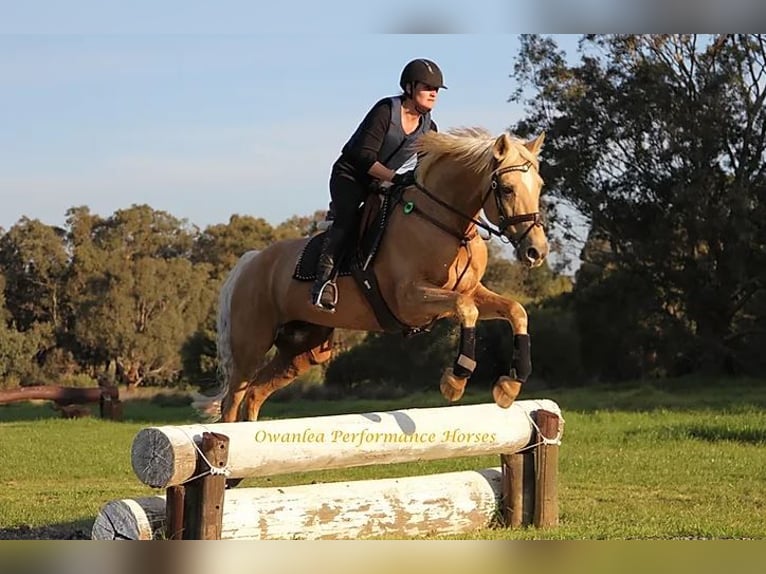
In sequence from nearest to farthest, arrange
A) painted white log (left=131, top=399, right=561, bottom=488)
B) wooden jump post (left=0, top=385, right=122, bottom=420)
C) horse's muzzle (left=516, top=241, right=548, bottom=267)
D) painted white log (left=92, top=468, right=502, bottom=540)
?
painted white log (left=131, top=399, right=561, bottom=488) < painted white log (left=92, top=468, right=502, bottom=540) < horse's muzzle (left=516, top=241, right=548, bottom=267) < wooden jump post (left=0, top=385, right=122, bottom=420)

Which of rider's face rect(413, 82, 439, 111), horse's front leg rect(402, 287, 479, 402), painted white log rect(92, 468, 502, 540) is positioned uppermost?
rider's face rect(413, 82, 439, 111)

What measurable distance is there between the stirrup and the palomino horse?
2.9 inches

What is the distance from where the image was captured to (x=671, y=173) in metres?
24.3

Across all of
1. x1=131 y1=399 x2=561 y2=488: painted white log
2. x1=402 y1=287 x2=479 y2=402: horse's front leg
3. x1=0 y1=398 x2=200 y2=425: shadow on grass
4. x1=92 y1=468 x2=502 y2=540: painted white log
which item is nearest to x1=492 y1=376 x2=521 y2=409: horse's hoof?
x1=402 y1=287 x2=479 y2=402: horse's front leg

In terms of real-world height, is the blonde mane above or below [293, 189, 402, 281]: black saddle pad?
above

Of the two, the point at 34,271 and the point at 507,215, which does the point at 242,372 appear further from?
the point at 34,271

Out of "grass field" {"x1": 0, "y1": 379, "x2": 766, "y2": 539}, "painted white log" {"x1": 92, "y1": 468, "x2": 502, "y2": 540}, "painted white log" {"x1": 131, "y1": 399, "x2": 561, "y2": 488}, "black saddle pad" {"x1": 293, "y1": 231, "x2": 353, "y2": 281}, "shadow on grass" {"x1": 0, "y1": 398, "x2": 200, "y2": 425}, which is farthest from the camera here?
"shadow on grass" {"x1": 0, "y1": 398, "x2": 200, "y2": 425}

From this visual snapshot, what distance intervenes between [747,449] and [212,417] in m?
6.78

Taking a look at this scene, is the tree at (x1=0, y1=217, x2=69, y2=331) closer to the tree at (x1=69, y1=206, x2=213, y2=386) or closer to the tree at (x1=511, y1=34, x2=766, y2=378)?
the tree at (x1=69, y1=206, x2=213, y2=386)

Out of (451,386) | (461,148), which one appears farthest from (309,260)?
(451,386)

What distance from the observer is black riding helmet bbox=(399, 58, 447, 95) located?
18.5 ft

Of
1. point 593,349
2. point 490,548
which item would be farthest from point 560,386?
point 490,548

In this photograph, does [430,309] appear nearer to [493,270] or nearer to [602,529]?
[602,529]

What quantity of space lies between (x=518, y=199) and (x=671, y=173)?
66.6 feet
